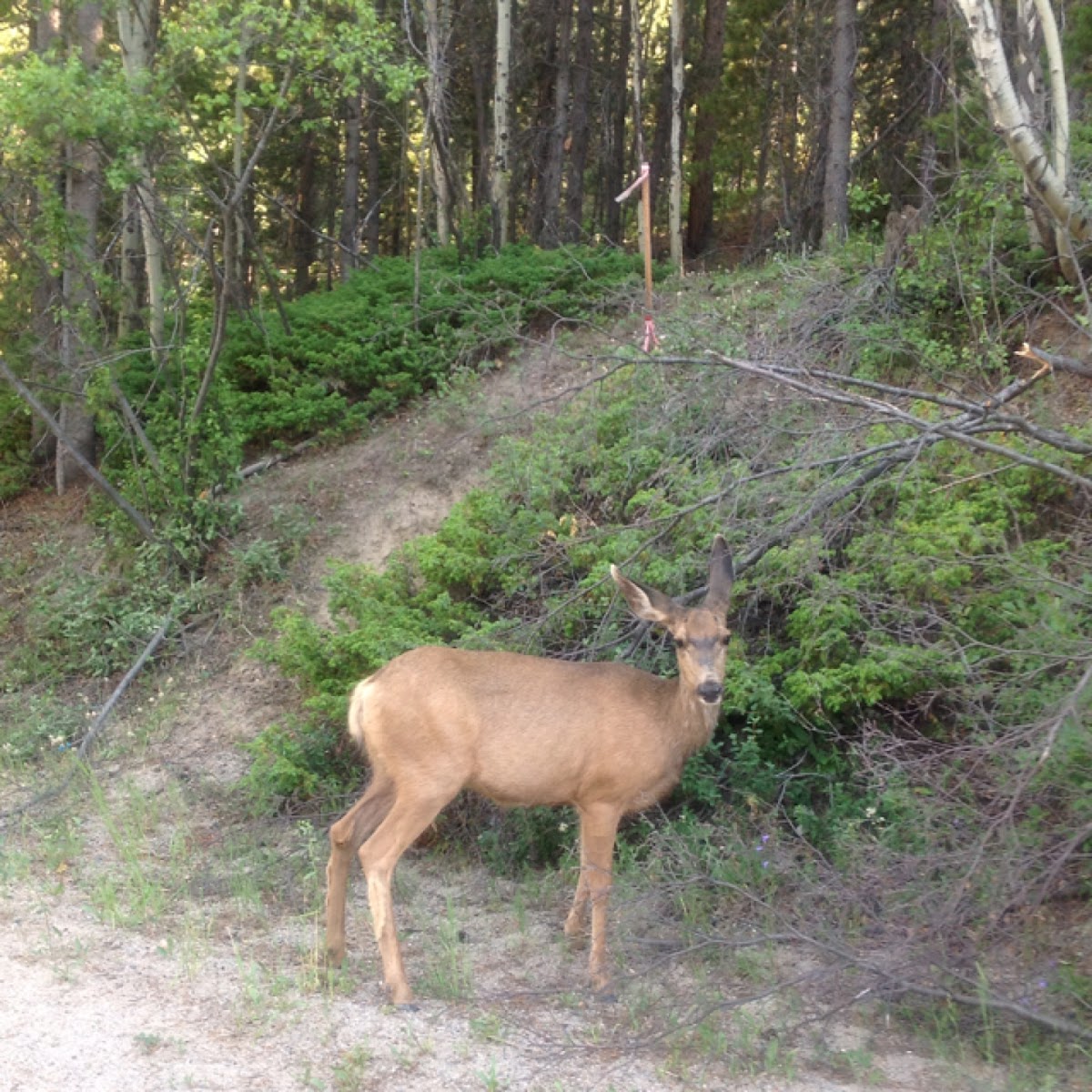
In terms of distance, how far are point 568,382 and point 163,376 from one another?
4.40m

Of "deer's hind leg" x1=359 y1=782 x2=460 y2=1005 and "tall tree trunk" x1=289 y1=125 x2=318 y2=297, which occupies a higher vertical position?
"tall tree trunk" x1=289 y1=125 x2=318 y2=297

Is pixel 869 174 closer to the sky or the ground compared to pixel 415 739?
closer to the sky


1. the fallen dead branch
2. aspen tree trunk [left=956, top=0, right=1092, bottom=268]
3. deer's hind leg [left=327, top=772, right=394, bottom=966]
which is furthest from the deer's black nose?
the fallen dead branch

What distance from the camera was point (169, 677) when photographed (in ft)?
40.2

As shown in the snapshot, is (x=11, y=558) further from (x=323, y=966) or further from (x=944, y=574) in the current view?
(x=944, y=574)

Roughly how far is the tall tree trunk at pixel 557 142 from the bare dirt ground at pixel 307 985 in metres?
15.3


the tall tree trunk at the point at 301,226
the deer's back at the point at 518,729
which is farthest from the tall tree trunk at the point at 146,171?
the tall tree trunk at the point at 301,226

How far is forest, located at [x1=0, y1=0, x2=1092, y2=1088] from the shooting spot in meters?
6.45

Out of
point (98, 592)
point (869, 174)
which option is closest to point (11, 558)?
point (98, 592)

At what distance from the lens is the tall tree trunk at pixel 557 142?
2378cm

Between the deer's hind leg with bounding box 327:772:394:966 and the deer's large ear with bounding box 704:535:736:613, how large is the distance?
2.09 meters

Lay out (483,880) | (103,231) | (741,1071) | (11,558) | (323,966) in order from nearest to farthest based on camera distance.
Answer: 1. (741,1071)
2. (323,966)
3. (483,880)
4. (11,558)
5. (103,231)

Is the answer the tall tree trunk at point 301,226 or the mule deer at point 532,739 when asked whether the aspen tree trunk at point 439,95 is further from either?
the mule deer at point 532,739

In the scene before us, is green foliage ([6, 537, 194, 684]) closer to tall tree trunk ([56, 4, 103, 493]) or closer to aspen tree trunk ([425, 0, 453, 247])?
tall tree trunk ([56, 4, 103, 493])
